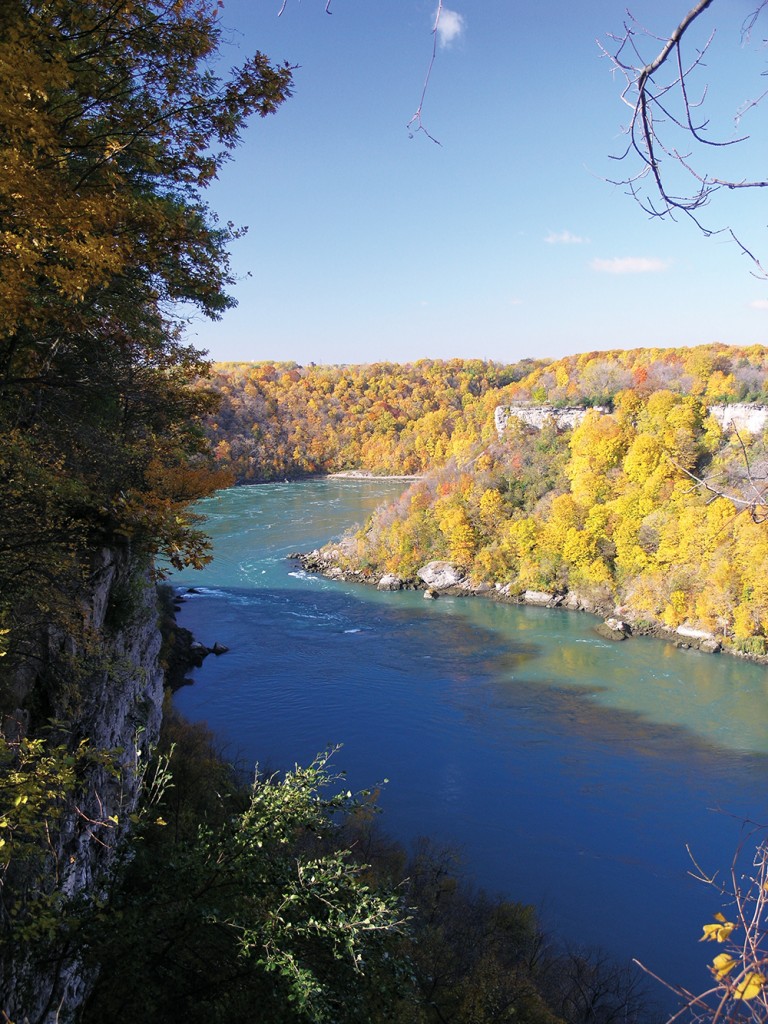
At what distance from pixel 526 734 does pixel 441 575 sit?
16770 millimetres

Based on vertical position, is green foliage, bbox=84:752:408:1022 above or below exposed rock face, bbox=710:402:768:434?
below

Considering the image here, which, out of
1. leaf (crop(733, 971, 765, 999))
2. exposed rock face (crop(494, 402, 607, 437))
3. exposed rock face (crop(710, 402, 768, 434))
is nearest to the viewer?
leaf (crop(733, 971, 765, 999))

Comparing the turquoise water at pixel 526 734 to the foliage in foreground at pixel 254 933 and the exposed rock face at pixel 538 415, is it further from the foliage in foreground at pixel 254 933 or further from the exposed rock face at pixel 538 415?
the exposed rock face at pixel 538 415

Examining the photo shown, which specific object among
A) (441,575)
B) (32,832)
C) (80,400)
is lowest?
(441,575)

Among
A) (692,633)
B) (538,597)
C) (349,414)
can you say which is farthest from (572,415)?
(349,414)

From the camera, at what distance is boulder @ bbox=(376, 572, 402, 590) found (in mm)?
33625

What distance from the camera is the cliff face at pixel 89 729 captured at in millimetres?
3887

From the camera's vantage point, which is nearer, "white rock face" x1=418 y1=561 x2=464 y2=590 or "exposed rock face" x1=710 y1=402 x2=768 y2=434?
"white rock face" x1=418 y1=561 x2=464 y2=590

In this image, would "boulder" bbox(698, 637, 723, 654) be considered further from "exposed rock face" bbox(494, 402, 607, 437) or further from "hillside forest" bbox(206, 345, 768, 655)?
"exposed rock face" bbox(494, 402, 607, 437)

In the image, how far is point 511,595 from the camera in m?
32.7

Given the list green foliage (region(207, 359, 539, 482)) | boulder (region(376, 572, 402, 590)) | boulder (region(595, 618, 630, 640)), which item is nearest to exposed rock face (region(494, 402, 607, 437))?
boulder (region(376, 572, 402, 590))

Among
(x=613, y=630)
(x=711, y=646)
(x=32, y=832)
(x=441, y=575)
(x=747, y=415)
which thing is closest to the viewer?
(x=32, y=832)

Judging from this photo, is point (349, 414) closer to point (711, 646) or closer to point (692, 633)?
point (692, 633)

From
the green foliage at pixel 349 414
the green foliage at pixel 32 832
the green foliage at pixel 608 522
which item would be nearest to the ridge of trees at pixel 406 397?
the green foliage at pixel 349 414
